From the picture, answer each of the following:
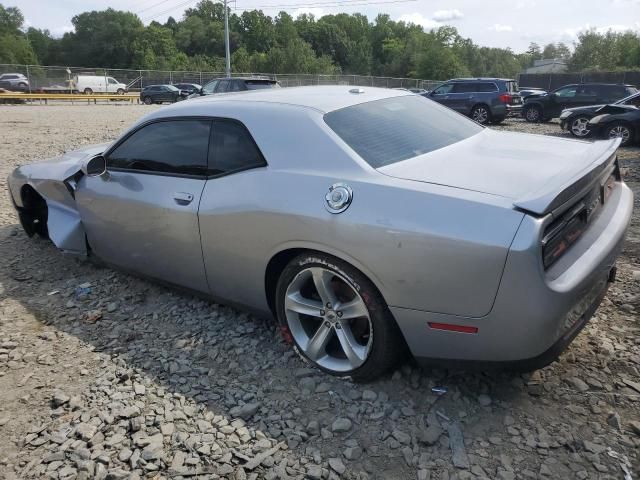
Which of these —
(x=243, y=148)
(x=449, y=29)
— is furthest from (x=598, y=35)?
(x=243, y=148)

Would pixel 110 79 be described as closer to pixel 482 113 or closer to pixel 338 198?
pixel 482 113

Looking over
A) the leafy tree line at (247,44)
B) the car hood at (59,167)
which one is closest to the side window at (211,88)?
the car hood at (59,167)

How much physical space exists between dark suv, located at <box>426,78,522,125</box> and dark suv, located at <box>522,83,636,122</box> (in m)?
0.76

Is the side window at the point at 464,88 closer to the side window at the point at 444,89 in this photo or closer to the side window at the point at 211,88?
the side window at the point at 444,89

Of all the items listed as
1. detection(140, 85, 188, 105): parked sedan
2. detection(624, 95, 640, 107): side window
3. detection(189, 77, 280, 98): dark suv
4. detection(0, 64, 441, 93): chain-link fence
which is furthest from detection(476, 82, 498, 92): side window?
detection(0, 64, 441, 93): chain-link fence

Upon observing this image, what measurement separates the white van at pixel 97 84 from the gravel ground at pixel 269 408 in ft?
128

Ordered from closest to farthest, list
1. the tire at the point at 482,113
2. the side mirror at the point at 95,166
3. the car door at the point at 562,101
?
the side mirror at the point at 95,166 < the tire at the point at 482,113 < the car door at the point at 562,101

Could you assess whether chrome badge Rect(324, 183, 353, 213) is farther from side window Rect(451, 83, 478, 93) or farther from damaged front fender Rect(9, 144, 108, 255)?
Result: side window Rect(451, 83, 478, 93)

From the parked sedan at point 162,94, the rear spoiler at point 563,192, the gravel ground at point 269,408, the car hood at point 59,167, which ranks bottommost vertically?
the parked sedan at point 162,94

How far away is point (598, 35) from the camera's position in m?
63.3

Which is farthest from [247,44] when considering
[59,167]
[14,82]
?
[59,167]

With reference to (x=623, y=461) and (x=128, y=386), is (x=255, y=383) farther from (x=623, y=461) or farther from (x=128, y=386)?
(x=623, y=461)

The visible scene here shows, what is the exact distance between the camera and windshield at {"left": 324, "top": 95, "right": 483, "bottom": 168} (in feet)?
9.18

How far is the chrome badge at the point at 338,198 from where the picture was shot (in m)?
2.51
